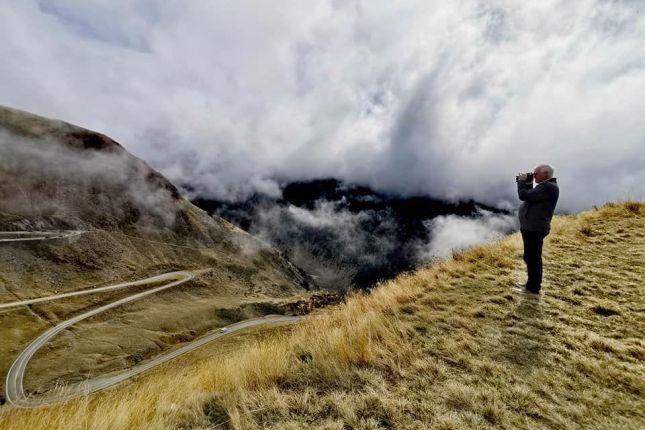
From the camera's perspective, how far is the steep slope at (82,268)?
9694 cm

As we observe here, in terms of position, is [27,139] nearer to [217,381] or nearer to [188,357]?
→ [188,357]

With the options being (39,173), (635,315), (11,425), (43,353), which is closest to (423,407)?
(11,425)

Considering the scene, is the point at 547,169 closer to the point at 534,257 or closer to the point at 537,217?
the point at 537,217

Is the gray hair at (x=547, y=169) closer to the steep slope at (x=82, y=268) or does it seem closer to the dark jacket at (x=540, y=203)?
the dark jacket at (x=540, y=203)

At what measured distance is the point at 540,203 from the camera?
9.48m

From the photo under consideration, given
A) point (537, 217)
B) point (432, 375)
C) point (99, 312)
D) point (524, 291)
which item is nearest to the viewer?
point (432, 375)

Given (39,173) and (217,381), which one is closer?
(217,381)

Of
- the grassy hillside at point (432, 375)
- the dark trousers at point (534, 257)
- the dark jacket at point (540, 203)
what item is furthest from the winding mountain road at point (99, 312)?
the dark jacket at point (540, 203)

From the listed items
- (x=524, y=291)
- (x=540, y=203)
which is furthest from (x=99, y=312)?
(x=540, y=203)

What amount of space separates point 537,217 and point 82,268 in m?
169

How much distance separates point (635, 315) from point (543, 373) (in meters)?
4.03

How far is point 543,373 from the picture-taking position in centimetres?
564

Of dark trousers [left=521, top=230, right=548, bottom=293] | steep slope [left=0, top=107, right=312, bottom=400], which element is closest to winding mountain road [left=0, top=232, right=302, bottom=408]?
steep slope [left=0, top=107, right=312, bottom=400]

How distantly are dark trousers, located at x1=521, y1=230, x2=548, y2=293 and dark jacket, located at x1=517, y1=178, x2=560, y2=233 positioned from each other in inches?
6.5
